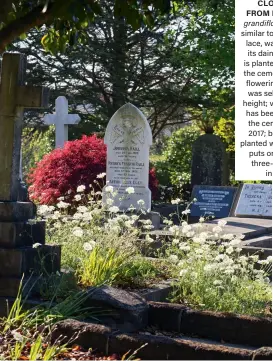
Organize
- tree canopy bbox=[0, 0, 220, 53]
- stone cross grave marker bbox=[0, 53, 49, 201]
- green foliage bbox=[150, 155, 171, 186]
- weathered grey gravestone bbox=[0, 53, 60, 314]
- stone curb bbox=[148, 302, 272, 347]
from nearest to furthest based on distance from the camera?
tree canopy bbox=[0, 0, 220, 53] < stone curb bbox=[148, 302, 272, 347] < weathered grey gravestone bbox=[0, 53, 60, 314] < stone cross grave marker bbox=[0, 53, 49, 201] < green foliage bbox=[150, 155, 171, 186]

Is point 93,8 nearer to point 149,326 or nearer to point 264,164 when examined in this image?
point 264,164

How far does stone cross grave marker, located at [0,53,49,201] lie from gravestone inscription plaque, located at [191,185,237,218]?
941 centimetres

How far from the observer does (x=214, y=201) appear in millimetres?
15875

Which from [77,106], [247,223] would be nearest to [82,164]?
[247,223]

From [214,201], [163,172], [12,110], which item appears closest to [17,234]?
[12,110]

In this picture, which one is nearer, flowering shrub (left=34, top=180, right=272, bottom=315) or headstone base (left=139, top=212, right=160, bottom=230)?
flowering shrub (left=34, top=180, right=272, bottom=315)

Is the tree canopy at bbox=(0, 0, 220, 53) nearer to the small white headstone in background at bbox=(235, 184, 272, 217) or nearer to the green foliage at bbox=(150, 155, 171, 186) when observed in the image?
the small white headstone in background at bbox=(235, 184, 272, 217)

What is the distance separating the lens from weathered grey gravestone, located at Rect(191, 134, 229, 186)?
61.3ft

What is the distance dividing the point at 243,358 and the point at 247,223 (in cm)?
804

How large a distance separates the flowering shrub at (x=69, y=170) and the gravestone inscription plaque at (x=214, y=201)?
232cm

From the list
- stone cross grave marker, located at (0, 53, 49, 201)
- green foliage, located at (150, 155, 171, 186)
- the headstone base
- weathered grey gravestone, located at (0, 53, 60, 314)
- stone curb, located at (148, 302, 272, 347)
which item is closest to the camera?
stone curb, located at (148, 302, 272, 347)

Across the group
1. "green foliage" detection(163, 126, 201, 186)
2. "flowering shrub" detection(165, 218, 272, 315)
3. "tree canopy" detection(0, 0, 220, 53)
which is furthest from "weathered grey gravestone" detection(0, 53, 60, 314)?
"green foliage" detection(163, 126, 201, 186)

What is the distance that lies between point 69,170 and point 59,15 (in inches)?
380

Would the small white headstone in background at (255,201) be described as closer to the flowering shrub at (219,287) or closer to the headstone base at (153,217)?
the headstone base at (153,217)
